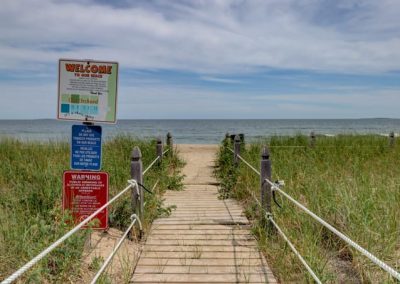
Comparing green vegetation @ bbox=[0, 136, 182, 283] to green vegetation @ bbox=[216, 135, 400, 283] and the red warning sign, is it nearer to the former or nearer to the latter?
the red warning sign

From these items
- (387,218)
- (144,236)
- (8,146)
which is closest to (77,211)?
(144,236)

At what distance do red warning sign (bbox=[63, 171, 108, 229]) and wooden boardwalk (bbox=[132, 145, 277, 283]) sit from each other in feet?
2.84

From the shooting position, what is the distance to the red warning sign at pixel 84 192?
15.1 ft

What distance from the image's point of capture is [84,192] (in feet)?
15.2

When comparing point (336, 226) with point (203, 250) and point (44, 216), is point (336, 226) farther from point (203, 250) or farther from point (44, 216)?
point (44, 216)

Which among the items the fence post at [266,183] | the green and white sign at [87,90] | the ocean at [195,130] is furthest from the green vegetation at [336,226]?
the ocean at [195,130]

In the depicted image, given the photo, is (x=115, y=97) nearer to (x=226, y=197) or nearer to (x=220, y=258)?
(x=220, y=258)

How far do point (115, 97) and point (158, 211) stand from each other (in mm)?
2571

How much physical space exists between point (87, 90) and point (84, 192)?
4.08ft

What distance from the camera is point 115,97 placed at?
14.8 feet

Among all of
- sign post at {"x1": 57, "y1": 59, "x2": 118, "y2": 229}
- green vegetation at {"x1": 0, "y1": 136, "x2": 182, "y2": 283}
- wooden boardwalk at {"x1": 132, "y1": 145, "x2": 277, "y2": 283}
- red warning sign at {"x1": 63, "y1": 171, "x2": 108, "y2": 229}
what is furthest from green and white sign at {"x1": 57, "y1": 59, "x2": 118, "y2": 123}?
wooden boardwalk at {"x1": 132, "y1": 145, "x2": 277, "y2": 283}

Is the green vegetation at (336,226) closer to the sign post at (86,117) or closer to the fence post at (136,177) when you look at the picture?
the fence post at (136,177)

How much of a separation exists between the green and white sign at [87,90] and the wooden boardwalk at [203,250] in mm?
1765

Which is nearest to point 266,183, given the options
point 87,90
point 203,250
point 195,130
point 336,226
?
point 336,226
